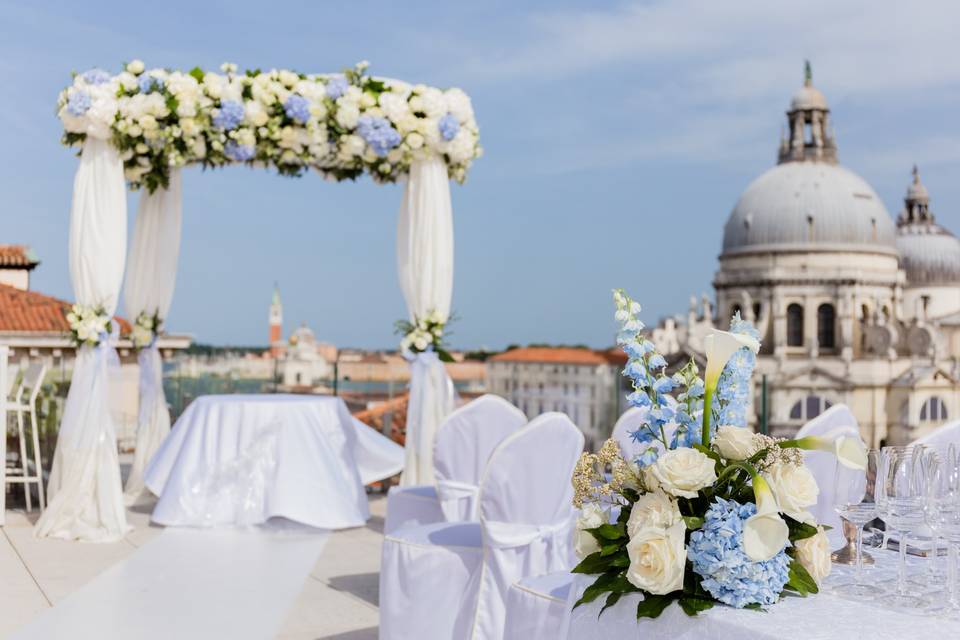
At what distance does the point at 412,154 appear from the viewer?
7578 millimetres

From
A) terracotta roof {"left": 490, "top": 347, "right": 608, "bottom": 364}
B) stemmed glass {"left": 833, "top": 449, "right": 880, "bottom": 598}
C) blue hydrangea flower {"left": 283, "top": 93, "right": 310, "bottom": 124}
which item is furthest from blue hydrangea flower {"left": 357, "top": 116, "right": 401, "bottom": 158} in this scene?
terracotta roof {"left": 490, "top": 347, "right": 608, "bottom": 364}

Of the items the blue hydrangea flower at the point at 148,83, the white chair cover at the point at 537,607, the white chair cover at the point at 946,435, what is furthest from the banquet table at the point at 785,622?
the blue hydrangea flower at the point at 148,83

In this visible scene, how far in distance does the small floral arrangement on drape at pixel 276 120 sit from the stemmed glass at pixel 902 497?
220 inches

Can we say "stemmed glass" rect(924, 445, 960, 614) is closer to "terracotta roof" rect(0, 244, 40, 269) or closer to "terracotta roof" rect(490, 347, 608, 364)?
"terracotta roof" rect(0, 244, 40, 269)

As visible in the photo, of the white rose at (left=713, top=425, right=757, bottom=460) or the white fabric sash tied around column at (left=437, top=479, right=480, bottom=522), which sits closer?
the white rose at (left=713, top=425, right=757, bottom=460)

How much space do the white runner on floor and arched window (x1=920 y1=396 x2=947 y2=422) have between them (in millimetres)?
61012

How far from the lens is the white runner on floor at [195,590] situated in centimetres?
468

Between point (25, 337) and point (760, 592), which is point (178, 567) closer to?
point (760, 592)

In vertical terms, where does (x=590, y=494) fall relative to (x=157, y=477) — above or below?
above

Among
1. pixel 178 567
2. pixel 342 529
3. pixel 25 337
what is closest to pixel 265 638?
pixel 178 567

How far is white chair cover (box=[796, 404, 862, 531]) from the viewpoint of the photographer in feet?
7.70

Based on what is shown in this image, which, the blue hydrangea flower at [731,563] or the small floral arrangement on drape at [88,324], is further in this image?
the small floral arrangement on drape at [88,324]

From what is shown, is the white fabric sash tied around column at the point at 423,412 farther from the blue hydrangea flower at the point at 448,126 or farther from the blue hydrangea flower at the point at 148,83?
the blue hydrangea flower at the point at 148,83

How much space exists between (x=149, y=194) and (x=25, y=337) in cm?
768
